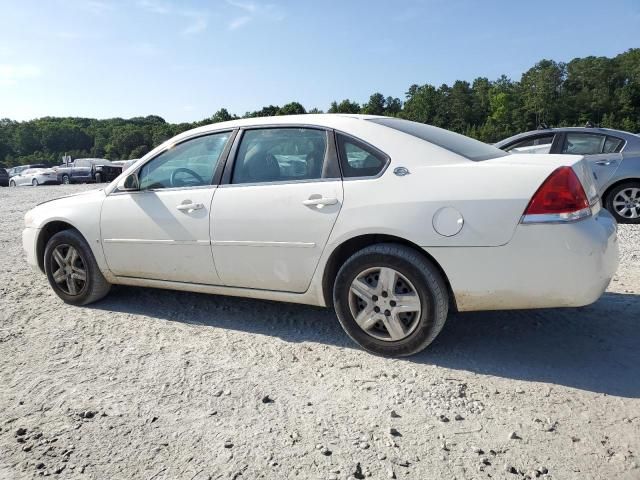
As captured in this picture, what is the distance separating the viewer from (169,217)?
4012 millimetres

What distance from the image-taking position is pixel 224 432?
257 centimetres

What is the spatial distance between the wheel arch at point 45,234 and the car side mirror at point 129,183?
2.58 feet

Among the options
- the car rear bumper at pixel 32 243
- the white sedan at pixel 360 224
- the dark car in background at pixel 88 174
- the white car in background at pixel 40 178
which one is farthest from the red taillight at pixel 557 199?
the white car in background at pixel 40 178

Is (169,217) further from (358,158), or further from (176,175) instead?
(358,158)

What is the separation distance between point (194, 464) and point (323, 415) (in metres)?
0.70

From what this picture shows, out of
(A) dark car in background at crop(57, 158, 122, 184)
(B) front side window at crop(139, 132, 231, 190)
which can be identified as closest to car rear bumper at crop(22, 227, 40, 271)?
(B) front side window at crop(139, 132, 231, 190)

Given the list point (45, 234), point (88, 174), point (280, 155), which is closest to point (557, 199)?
point (280, 155)

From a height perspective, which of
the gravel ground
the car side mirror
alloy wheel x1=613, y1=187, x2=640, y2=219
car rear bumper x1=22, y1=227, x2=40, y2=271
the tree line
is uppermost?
the tree line

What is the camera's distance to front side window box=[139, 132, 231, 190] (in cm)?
A: 403

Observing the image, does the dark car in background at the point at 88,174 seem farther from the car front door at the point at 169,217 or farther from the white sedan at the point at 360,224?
the car front door at the point at 169,217

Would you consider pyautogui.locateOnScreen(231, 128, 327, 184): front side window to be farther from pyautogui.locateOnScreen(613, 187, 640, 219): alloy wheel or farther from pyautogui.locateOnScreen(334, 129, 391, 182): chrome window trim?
pyautogui.locateOnScreen(613, 187, 640, 219): alloy wheel

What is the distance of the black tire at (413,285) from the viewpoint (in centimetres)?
315

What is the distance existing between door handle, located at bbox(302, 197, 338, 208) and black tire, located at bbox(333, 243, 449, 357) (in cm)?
38

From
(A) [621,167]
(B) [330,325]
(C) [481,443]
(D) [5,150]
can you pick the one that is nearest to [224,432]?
(C) [481,443]
